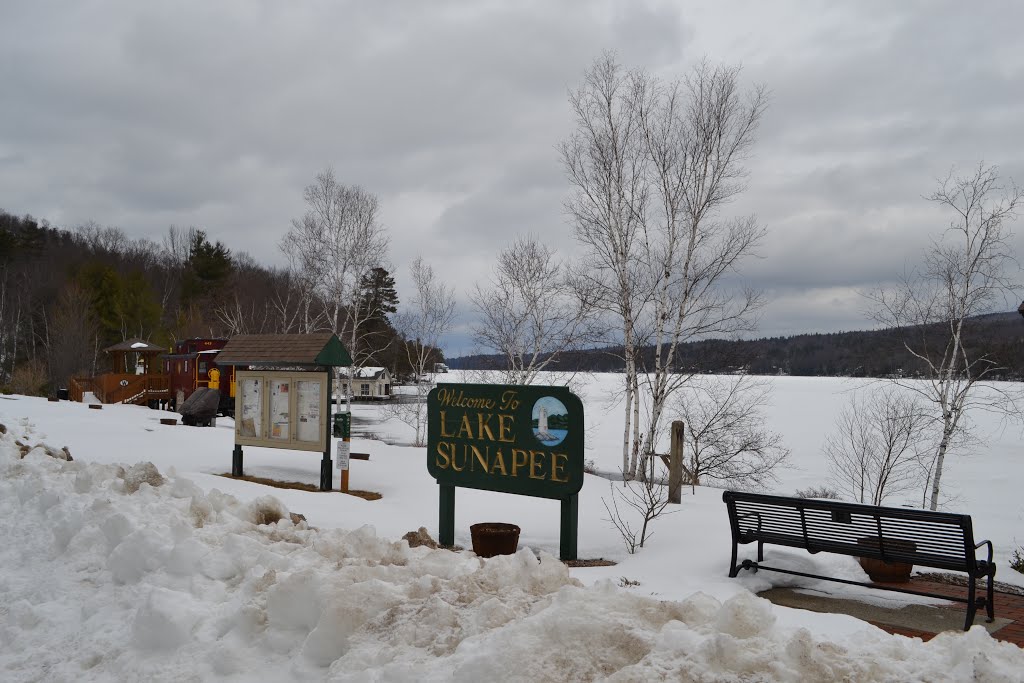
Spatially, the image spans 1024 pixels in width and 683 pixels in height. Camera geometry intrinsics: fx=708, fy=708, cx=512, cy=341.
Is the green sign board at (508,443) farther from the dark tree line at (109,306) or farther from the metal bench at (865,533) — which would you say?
the dark tree line at (109,306)

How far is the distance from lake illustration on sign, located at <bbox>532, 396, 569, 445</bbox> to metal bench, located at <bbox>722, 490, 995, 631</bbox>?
190 cm

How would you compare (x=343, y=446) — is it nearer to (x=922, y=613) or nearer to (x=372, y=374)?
(x=922, y=613)

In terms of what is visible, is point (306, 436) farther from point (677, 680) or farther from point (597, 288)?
point (677, 680)

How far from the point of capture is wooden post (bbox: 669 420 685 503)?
36.9 feet

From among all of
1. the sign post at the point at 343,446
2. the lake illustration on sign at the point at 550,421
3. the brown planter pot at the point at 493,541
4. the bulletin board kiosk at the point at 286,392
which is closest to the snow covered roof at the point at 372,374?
the bulletin board kiosk at the point at 286,392

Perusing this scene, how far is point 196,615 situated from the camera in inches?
159

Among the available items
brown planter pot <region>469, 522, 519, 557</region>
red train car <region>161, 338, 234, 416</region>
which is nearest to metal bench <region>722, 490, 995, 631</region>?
brown planter pot <region>469, 522, 519, 557</region>

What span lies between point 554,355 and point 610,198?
5167mm

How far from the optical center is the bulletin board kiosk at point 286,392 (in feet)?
39.8

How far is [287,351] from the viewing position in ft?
40.9

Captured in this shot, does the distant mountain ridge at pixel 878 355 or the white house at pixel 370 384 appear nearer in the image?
the distant mountain ridge at pixel 878 355

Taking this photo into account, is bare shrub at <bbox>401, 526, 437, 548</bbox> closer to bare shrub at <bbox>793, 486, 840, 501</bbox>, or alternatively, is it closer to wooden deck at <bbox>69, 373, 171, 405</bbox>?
bare shrub at <bbox>793, 486, 840, 501</bbox>

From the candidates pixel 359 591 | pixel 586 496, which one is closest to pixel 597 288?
pixel 586 496

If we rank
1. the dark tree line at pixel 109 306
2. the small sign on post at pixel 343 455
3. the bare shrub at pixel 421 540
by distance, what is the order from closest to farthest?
the bare shrub at pixel 421 540 < the small sign on post at pixel 343 455 < the dark tree line at pixel 109 306
